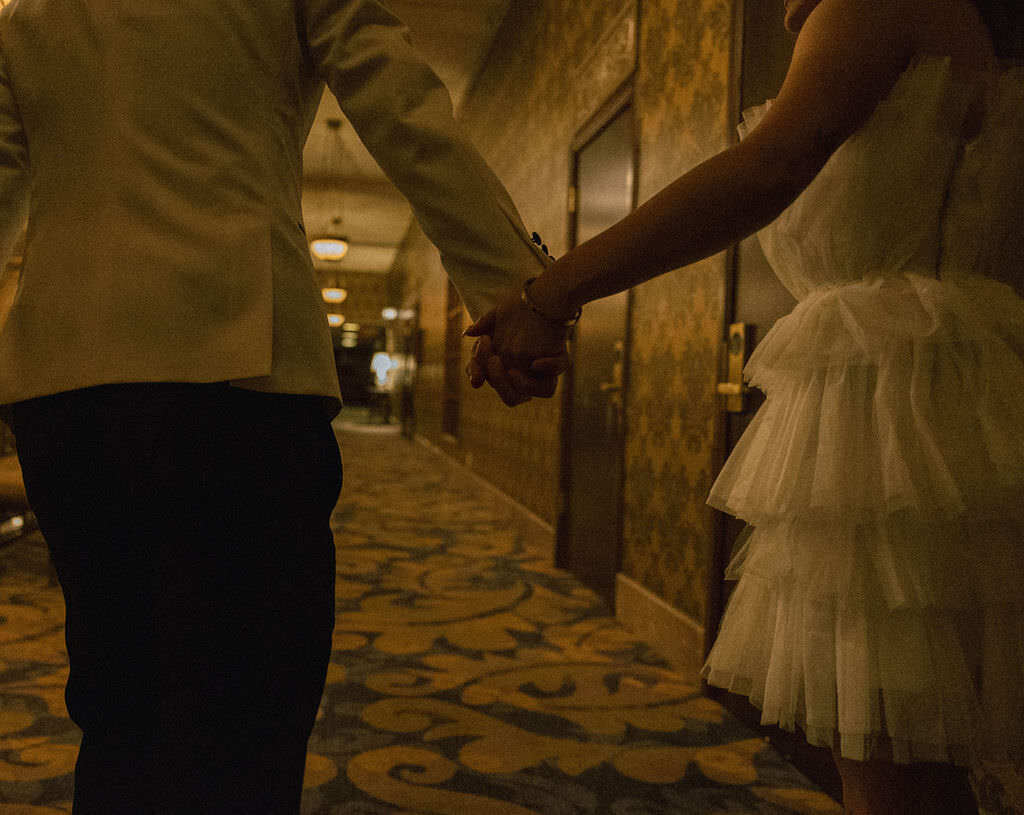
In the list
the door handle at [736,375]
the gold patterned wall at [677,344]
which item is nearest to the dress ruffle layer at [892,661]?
the door handle at [736,375]

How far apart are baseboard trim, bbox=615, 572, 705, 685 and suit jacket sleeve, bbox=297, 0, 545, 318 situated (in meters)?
1.63

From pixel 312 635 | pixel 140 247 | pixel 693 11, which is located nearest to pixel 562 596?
pixel 693 11

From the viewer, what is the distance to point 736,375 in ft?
6.89

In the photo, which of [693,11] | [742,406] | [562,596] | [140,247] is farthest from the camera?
[562,596]

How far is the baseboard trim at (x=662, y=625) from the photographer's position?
2.30 m

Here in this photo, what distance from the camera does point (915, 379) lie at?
32.1 inches

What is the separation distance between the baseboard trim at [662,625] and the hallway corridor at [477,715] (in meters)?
0.05

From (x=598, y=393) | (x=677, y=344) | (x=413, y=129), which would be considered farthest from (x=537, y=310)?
(x=598, y=393)

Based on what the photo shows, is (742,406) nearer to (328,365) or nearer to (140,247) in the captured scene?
(328,365)

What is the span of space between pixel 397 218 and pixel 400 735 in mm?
10592

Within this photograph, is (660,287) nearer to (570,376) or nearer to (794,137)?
(570,376)

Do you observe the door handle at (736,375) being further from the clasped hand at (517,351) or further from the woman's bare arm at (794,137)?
the woman's bare arm at (794,137)

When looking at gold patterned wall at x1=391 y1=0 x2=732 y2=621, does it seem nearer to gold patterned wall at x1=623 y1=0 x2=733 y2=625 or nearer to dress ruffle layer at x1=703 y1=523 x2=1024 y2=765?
gold patterned wall at x1=623 y1=0 x2=733 y2=625

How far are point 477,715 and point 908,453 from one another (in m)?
1.51
